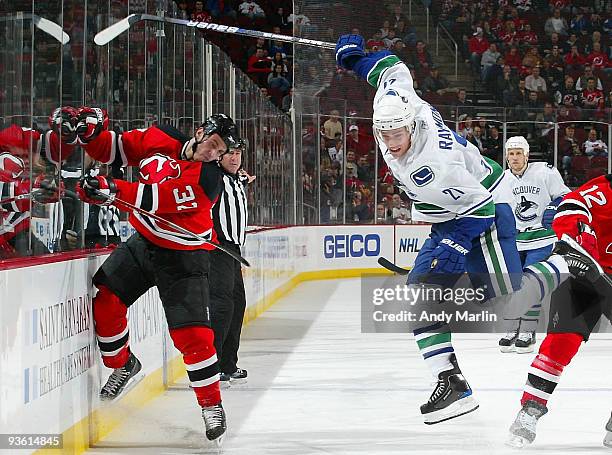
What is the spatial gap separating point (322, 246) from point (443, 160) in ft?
34.1

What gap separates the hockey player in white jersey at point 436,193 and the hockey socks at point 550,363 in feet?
0.75

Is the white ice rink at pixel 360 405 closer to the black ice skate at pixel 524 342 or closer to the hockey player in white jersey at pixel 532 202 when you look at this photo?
the black ice skate at pixel 524 342

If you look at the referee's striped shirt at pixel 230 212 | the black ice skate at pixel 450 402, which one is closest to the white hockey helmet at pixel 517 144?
the referee's striped shirt at pixel 230 212

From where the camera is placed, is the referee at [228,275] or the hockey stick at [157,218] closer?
the hockey stick at [157,218]

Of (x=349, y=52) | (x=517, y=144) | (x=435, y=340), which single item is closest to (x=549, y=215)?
(x=517, y=144)

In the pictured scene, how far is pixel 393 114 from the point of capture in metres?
4.41

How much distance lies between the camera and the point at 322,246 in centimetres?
1488

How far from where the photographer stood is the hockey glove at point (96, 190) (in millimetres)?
3936

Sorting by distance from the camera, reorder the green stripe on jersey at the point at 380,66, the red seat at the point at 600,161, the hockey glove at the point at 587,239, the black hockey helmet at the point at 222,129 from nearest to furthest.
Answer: the hockey glove at the point at 587,239 → the black hockey helmet at the point at 222,129 → the green stripe on jersey at the point at 380,66 → the red seat at the point at 600,161

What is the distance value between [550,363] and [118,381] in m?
1.66

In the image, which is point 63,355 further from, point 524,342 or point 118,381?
point 524,342

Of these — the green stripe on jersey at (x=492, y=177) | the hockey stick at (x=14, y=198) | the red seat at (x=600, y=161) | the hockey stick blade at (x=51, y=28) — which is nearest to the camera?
the hockey stick at (x=14, y=198)

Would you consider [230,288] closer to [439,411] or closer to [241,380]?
[241,380]

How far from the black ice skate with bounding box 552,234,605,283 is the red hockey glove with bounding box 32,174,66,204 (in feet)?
6.08
